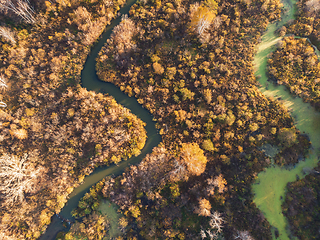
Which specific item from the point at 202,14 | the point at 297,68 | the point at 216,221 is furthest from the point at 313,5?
the point at 216,221

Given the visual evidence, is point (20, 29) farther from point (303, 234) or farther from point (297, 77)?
point (303, 234)

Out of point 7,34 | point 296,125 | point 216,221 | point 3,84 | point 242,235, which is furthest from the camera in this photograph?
point 7,34

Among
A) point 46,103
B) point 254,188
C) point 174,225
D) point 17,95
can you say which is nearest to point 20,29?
point 17,95

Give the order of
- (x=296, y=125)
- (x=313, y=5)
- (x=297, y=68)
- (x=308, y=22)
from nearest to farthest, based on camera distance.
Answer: (x=296, y=125)
(x=297, y=68)
(x=313, y=5)
(x=308, y=22)

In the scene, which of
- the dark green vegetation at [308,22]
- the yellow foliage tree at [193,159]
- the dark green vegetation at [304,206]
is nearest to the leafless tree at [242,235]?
the dark green vegetation at [304,206]

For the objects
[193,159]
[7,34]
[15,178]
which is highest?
[193,159]

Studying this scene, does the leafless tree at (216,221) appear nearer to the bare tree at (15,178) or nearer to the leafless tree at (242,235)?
the leafless tree at (242,235)

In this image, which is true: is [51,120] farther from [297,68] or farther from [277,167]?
[297,68]

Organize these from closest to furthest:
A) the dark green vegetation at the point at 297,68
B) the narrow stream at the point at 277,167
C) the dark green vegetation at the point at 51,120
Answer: the narrow stream at the point at 277,167 → the dark green vegetation at the point at 297,68 → the dark green vegetation at the point at 51,120
